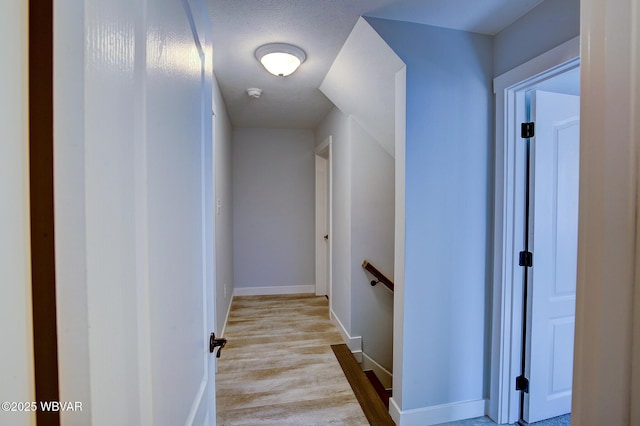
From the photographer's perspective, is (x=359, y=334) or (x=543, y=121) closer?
(x=543, y=121)

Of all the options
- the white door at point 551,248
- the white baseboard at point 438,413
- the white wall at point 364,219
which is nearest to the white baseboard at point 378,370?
the white wall at point 364,219

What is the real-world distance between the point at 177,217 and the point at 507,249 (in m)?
1.80

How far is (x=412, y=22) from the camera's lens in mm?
1646

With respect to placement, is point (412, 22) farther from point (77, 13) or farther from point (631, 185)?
point (77, 13)

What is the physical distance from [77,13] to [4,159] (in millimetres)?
168

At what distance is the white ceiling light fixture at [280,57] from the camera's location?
1.87 metres

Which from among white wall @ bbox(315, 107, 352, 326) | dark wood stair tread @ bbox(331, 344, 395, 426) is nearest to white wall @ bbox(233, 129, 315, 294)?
white wall @ bbox(315, 107, 352, 326)

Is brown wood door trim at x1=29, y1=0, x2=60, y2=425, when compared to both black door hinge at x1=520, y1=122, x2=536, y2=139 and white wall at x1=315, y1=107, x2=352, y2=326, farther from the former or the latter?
white wall at x1=315, y1=107, x2=352, y2=326

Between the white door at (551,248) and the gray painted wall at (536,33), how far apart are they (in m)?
0.25

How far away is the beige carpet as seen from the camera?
1.79 meters

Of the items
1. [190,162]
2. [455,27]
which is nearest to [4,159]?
[190,162]

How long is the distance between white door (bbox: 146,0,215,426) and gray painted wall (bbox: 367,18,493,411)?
118 cm

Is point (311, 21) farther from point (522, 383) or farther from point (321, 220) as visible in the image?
point (321, 220)

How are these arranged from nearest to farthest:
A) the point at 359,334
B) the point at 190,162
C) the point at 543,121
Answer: the point at 190,162 < the point at 543,121 < the point at 359,334
